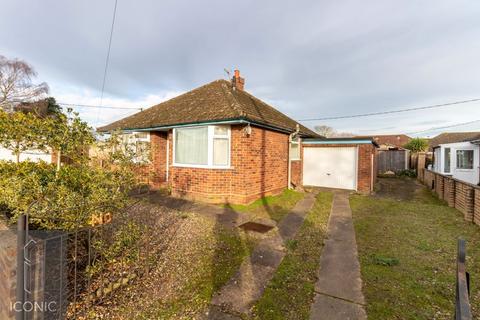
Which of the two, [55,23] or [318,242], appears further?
[55,23]

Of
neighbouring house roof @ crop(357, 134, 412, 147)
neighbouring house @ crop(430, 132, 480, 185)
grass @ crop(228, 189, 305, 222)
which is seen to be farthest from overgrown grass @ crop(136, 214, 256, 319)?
neighbouring house roof @ crop(357, 134, 412, 147)

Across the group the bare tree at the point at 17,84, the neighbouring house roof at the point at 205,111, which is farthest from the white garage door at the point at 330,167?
the bare tree at the point at 17,84

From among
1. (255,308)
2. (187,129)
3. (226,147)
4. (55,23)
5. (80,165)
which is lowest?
(255,308)

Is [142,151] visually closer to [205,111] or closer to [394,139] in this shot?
[205,111]

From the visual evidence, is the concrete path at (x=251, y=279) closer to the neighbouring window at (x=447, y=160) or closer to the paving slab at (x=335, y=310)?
the paving slab at (x=335, y=310)

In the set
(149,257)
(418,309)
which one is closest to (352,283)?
(418,309)

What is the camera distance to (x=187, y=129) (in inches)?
346

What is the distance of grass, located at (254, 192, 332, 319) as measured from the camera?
9.17 ft

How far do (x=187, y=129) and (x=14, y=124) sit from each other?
5.23 metres

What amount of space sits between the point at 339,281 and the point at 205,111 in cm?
711

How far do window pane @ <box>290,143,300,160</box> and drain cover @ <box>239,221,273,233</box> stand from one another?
21.2 feet

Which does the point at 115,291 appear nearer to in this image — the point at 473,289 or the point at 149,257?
the point at 149,257

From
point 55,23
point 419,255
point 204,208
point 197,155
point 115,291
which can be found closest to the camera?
point 115,291

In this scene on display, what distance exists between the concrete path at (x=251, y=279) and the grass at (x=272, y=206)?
134 centimetres
